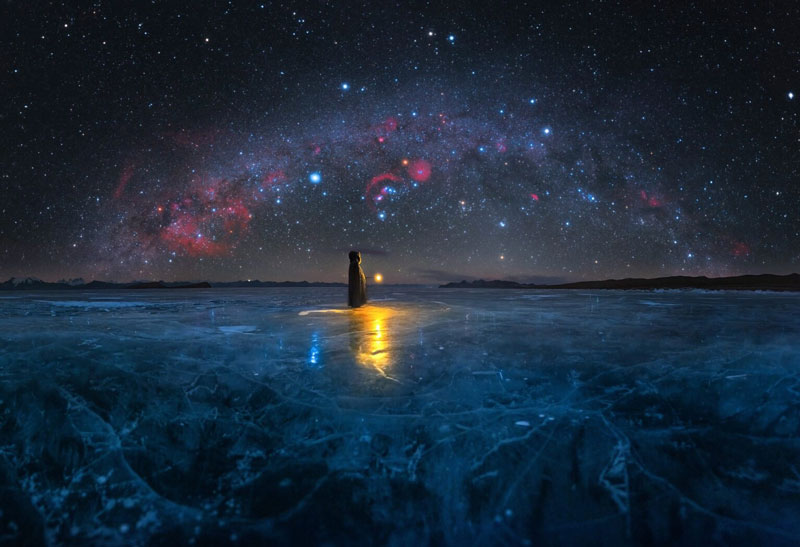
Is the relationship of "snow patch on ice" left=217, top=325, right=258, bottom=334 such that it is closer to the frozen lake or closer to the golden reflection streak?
the golden reflection streak

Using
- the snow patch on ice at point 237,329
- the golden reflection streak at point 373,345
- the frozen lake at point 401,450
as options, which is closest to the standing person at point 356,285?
the golden reflection streak at point 373,345

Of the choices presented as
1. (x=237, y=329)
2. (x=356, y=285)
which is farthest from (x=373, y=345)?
(x=356, y=285)

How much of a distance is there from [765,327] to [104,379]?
14866 mm

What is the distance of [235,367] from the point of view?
5562 mm

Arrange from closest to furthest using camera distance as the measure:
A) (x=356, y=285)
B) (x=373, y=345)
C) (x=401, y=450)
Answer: (x=401, y=450), (x=373, y=345), (x=356, y=285)

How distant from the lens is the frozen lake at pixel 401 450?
2.58 m

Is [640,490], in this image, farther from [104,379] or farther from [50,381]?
[50,381]

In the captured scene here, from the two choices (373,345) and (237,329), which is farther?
(237,329)

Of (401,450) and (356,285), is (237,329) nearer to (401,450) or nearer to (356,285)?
(401,450)

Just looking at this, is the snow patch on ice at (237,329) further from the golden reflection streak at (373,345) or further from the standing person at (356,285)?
the standing person at (356,285)

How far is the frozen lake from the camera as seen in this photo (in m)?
2.58

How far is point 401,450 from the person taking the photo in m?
3.35

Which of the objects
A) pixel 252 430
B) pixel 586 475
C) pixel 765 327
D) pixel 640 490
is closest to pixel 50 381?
pixel 252 430

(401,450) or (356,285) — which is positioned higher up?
(356,285)
